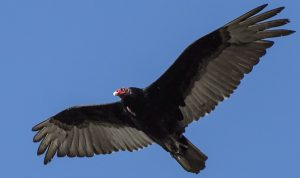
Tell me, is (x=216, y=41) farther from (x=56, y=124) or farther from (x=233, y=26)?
(x=56, y=124)

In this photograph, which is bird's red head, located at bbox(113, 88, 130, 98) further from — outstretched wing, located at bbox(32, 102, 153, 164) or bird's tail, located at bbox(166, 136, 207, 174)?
outstretched wing, located at bbox(32, 102, 153, 164)

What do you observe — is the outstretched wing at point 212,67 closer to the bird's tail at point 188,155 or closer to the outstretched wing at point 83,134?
the bird's tail at point 188,155

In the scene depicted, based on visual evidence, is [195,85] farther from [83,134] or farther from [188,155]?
[83,134]

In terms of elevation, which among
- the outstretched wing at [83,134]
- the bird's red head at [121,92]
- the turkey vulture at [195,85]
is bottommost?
the turkey vulture at [195,85]

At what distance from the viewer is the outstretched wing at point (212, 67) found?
51.2 feet

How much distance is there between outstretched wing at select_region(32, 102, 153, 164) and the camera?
56.5 feet

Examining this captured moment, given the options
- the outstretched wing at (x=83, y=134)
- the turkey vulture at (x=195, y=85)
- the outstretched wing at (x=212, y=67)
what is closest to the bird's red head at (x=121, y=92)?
the turkey vulture at (x=195, y=85)

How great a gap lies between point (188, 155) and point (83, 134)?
7.96 ft

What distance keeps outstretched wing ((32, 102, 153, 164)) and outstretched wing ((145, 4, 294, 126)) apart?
1391 mm

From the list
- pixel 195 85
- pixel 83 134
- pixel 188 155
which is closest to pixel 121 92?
pixel 195 85

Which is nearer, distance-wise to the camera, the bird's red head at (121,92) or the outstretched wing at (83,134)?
the bird's red head at (121,92)

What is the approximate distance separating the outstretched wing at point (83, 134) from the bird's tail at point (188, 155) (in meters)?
1.25

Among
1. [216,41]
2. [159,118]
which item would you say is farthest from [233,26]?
[159,118]

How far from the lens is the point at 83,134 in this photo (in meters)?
17.6
